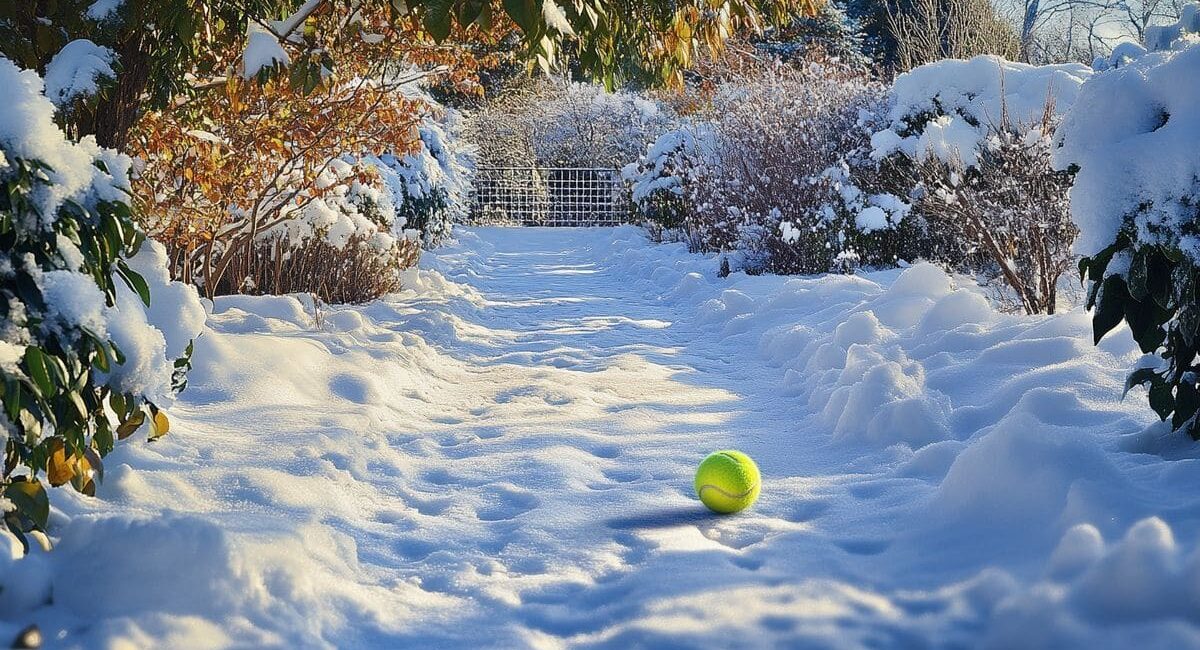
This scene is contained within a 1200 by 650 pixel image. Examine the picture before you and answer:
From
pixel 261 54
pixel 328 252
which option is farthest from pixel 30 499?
pixel 328 252

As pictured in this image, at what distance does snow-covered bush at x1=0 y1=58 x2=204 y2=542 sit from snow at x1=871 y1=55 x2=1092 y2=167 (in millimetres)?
7179

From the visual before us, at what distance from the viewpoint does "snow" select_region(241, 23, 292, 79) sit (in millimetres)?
4531

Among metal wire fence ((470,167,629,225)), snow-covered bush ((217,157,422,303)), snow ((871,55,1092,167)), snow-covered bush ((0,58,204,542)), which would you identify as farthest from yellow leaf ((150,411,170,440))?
metal wire fence ((470,167,629,225))

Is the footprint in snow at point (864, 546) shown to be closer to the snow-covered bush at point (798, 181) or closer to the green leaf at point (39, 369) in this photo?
the green leaf at point (39, 369)

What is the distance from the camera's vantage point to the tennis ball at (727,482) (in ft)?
11.8

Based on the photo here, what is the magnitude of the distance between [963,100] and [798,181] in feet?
5.85

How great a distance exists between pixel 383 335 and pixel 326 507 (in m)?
3.83

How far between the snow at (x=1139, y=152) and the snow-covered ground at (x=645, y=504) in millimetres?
693

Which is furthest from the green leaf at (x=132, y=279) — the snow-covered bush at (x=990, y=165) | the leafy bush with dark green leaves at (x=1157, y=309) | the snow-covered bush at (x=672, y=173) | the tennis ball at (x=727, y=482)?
the snow-covered bush at (x=672, y=173)

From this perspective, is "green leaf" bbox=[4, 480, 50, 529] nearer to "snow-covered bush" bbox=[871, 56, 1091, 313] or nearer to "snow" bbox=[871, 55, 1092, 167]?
"snow-covered bush" bbox=[871, 56, 1091, 313]

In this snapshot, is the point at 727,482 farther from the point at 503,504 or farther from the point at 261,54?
the point at 261,54

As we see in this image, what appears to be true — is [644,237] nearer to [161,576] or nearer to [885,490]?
[885,490]

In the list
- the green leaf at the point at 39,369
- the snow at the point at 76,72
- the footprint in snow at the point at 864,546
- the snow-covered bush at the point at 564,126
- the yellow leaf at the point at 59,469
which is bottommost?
the footprint in snow at the point at 864,546

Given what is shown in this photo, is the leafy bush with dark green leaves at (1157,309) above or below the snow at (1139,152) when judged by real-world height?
below
